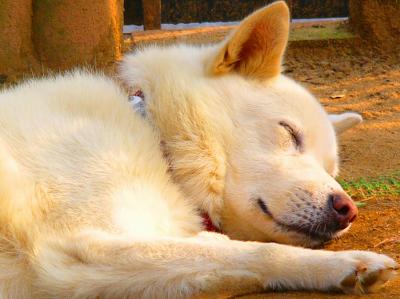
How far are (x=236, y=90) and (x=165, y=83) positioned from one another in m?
0.35

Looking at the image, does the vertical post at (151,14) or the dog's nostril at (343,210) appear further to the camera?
the vertical post at (151,14)

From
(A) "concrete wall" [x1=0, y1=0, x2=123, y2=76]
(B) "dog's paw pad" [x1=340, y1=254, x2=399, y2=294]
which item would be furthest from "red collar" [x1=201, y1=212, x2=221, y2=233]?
(A) "concrete wall" [x1=0, y1=0, x2=123, y2=76]

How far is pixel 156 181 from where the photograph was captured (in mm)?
2961

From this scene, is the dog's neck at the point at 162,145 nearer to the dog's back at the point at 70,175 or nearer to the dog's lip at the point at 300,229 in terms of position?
the dog's back at the point at 70,175

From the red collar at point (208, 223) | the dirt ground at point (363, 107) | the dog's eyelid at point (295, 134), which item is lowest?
the dirt ground at point (363, 107)

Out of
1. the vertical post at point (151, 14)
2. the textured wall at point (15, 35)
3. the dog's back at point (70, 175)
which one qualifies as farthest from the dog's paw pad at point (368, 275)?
the vertical post at point (151, 14)

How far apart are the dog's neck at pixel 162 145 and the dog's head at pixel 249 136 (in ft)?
0.07

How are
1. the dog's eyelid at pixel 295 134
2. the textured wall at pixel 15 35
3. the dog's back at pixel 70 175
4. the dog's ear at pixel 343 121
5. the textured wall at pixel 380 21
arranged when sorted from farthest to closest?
the textured wall at pixel 380 21 → the textured wall at pixel 15 35 → the dog's ear at pixel 343 121 → the dog's eyelid at pixel 295 134 → the dog's back at pixel 70 175

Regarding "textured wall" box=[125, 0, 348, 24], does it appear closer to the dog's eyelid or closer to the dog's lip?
the dog's eyelid

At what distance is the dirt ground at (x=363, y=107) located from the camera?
11.1ft

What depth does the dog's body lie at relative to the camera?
8.33 feet

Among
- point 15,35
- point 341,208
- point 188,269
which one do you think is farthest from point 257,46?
point 15,35

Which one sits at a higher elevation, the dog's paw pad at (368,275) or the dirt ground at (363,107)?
the dog's paw pad at (368,275)

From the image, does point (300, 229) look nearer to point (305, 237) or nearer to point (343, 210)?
point (305, 237)
